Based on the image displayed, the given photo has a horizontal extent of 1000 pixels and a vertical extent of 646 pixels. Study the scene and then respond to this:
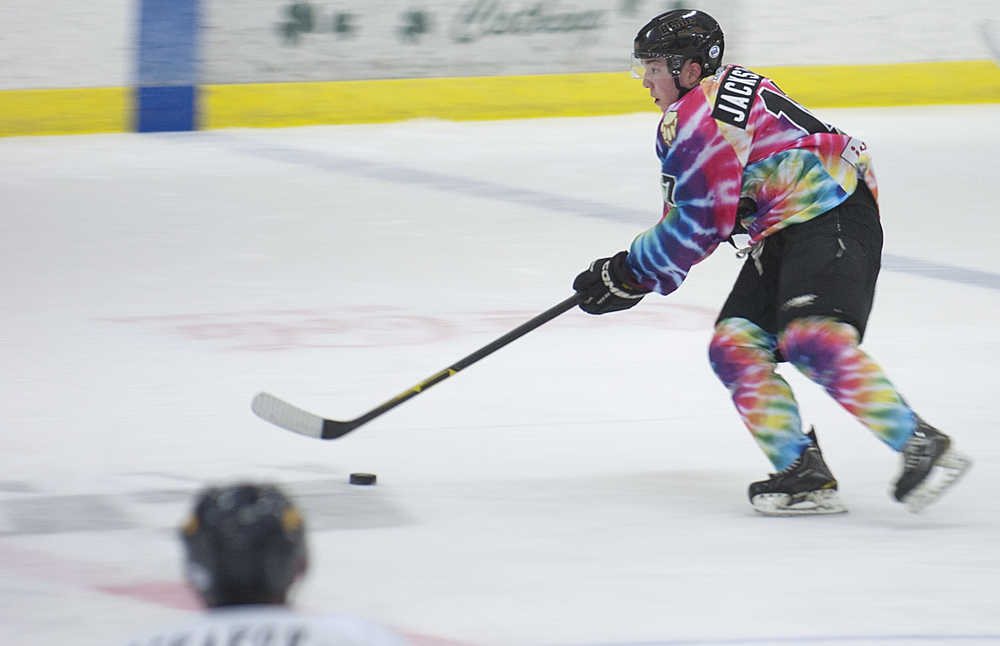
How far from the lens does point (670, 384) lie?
4.50m

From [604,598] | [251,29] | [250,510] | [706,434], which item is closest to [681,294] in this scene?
[706,434]

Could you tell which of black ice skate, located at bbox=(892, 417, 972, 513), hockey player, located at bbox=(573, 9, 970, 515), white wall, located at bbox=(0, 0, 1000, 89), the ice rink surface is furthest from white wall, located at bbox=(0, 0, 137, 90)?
black ice skate, located at bbox=(892, 417, 972, 513)

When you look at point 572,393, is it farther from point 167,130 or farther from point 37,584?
point 167,130

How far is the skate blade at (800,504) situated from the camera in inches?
134

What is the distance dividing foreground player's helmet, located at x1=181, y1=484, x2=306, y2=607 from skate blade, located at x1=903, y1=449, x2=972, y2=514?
200 cm

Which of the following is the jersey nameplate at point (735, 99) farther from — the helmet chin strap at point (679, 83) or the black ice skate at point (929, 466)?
the black ice skate at point (929, 466)

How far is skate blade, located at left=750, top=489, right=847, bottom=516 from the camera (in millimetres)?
3414

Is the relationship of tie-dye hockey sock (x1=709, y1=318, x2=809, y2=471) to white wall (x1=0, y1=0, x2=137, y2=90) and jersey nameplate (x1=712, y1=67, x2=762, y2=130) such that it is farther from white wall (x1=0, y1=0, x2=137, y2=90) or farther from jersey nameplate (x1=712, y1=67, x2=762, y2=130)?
white wall (x1=0, y1=0, x2=137, y2=90)

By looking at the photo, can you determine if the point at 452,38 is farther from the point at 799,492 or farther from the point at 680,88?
the point at 799,492

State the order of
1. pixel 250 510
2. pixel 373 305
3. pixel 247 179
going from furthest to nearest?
1. pixel 247 179
2. pixel 373 305
3. pixel 250 510

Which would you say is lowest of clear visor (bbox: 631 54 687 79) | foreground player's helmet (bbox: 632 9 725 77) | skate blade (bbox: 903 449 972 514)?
skate blade (bbox: 903 449 972 514)

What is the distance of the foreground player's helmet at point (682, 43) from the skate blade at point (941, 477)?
0.89 m

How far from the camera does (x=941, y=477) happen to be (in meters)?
3.29

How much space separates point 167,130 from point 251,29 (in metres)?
0.63
